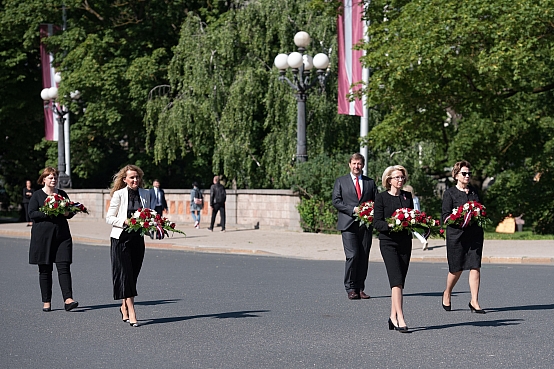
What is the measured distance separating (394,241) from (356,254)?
2703 mm

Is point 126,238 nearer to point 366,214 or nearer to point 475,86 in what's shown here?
point 366,214

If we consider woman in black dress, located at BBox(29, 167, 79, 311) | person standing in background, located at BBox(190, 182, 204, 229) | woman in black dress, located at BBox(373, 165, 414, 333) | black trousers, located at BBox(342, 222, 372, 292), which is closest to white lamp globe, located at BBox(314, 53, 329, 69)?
person standing in background, located at BBox(190, 182, 204, 229)

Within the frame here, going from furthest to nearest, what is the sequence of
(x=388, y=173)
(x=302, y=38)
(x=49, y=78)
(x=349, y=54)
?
(x=49, y=78)
(x=349, y=54)
(x=302, y=38)
(x=388, y=173)

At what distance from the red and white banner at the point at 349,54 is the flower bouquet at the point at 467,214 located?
603 inches

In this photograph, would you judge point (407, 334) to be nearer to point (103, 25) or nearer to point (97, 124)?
point (97, 124)

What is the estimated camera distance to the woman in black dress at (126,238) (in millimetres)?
9844

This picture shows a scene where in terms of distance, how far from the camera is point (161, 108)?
35.8 m

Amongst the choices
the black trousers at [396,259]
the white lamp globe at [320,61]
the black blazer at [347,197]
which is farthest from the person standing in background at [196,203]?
the black trousers at [396,259]

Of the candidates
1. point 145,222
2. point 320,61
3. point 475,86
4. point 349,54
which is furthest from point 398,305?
point 475,86

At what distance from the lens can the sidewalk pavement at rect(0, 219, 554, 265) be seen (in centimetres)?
1952

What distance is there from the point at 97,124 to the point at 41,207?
28388 millimetres

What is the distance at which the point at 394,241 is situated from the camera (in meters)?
9.62

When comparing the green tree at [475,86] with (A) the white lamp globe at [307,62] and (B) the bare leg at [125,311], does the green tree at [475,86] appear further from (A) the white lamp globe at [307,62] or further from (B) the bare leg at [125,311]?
(B) the bare leg at [125,311]

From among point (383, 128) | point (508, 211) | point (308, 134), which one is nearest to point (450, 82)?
point (383, 128)
